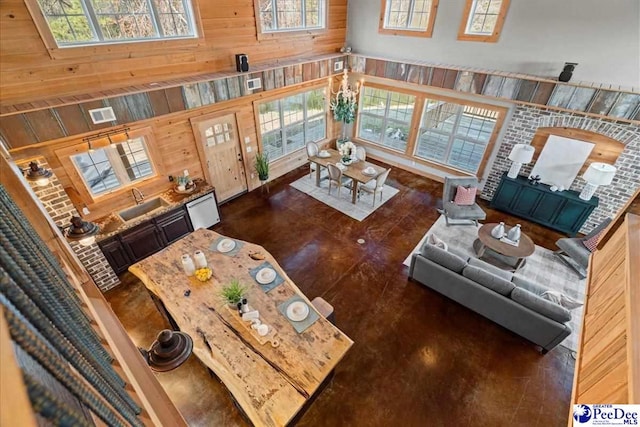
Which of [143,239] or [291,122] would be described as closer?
[143,239]

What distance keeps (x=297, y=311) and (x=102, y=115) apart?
402 cm

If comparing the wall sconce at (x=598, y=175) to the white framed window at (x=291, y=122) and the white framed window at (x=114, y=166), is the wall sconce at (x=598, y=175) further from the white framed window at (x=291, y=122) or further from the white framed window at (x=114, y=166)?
the white framed window at (x=114, y=166)

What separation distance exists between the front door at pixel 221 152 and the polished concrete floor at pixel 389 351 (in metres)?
0.97

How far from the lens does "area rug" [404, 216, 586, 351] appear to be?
4.95 metres

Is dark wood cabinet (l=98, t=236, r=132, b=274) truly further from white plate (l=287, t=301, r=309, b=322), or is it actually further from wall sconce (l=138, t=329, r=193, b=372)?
wall sconce (l=138, t=329, r=193, b=372)

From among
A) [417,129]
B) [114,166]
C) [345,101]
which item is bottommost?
[417,129]

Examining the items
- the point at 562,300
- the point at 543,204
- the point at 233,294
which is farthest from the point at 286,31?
the point at 562,300

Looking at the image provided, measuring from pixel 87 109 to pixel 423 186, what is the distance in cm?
697

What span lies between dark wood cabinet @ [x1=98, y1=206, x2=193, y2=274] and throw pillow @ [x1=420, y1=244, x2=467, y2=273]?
4405 millimetres

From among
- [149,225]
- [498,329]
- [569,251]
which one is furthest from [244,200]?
[569,251]

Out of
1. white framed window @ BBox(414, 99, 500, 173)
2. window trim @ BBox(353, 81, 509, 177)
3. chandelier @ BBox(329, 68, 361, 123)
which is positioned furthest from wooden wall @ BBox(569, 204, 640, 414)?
chandelier @ BBox(329, 68, 361, 123)

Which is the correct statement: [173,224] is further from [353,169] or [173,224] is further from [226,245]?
[353,169]

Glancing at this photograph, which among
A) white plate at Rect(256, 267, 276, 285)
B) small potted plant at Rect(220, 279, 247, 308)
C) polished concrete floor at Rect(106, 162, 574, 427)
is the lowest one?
polished concrete floor at Rect(106, 162, 574, 427)

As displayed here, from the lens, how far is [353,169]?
7.00 metres
